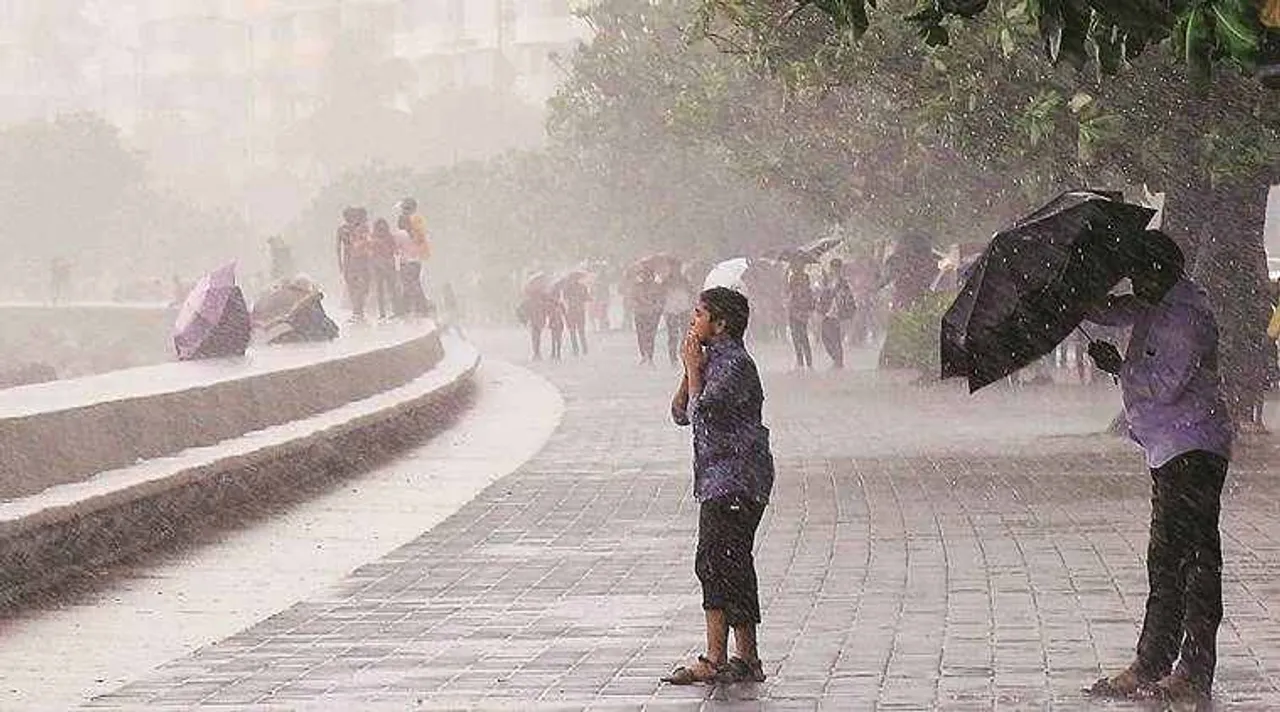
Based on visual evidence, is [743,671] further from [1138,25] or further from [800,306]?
[800,306]

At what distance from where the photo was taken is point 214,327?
24719mm

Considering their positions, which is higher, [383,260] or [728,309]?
[728,309]

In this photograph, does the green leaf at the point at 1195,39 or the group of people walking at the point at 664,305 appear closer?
the green leaf at the point at 1195,39

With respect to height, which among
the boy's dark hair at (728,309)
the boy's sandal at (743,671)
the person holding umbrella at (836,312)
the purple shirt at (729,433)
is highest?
the boy's dark hair at (728,309)

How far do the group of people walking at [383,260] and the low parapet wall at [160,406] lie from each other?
458 inches

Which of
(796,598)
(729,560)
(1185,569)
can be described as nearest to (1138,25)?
(1185,569)

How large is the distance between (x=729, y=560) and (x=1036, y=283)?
1.45 metres

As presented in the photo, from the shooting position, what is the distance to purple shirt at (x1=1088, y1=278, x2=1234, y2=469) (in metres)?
9.61

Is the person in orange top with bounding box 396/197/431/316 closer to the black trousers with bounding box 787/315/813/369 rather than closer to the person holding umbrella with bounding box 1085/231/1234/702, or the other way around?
the black trousers with bounding box 787/315/813/369

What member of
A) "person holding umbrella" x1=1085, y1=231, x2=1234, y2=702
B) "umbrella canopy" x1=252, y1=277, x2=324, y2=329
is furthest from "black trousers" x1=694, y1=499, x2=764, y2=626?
"umbrella canopy" x1=252, y1=277, x2=324, y2=329

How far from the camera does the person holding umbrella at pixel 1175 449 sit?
961 centimetres

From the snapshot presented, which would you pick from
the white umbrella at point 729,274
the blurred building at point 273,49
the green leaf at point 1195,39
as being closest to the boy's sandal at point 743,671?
the green leaf at point 1195,39

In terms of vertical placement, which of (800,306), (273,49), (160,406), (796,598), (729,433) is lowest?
(800,306)

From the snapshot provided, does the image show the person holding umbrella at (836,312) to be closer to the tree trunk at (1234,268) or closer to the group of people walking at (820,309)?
the group of people walking at (820,309)
